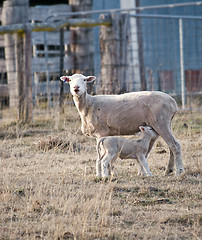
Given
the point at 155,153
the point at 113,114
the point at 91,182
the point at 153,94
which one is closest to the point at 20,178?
the point at 91,182

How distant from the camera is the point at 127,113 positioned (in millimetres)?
6707

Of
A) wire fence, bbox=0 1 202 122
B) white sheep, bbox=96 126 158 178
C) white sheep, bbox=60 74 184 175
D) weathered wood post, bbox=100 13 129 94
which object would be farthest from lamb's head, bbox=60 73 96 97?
weathered wood post, bbox=100 13 129 94

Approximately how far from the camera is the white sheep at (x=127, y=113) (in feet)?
21.4

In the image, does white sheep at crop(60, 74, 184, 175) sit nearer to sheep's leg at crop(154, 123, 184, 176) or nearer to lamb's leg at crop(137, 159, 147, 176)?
sheep's leg at crop(154, 123, 184, 176)

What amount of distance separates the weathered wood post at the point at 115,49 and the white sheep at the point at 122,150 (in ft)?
15.5

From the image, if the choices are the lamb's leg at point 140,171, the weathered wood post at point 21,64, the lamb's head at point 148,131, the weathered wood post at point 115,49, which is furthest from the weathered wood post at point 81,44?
the lamb's leg at point 140,171

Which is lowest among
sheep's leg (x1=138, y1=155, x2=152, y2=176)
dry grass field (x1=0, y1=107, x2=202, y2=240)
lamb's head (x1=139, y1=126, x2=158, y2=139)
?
dry grass field (x1=0, y1=107, x2=202, y2=240)

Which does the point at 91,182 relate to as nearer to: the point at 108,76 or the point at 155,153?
the point at 155,153

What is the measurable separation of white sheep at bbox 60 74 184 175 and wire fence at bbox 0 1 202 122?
3607 millimetres

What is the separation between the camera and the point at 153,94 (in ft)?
21.8

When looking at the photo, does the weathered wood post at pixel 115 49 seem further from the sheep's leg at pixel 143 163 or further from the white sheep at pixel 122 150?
the sheep's leg at pixel 143 163

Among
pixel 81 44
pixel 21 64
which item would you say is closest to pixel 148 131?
pixel 21 64

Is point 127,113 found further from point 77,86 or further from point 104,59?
point 104,59

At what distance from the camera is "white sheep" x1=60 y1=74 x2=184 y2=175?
6.53 metres
